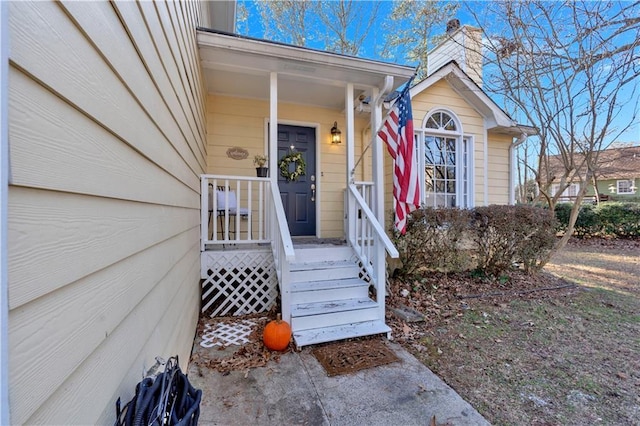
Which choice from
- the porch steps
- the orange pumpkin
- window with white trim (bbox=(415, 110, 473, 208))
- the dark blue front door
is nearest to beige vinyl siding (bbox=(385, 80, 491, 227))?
window with white trim (bbox=(415, 110, 473, 208))

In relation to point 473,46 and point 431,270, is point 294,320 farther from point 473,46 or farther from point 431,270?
point 473,46

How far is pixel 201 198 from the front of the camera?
12.6 feet

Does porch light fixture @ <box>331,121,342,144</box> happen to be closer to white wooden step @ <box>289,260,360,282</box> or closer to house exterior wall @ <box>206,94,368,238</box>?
house exterior wall @ <box>206,94,368,238</box>

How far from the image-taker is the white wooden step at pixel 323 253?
3889 mm

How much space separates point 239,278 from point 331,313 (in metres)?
1.41

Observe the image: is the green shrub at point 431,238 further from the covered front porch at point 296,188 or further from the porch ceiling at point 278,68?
the porch ceiling at point 278,68

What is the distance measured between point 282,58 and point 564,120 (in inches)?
223

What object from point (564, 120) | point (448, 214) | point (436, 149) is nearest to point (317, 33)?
point (436, 149)

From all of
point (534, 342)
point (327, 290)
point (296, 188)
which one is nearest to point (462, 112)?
point (296, 188)

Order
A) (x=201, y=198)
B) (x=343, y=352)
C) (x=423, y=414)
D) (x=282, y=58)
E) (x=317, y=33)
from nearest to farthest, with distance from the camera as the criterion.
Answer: (x=423, y=414)
(x=343, y=352)
(x=282, y=58)
(x=201, y=198)
(x=317, y=33)

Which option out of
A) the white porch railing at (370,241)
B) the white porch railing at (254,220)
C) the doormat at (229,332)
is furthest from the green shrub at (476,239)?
the doormat at (229,332)

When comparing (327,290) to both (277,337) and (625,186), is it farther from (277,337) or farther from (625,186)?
(625,186)

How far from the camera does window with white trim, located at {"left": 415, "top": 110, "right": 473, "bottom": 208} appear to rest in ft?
19.6

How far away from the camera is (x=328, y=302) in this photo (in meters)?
3.41
